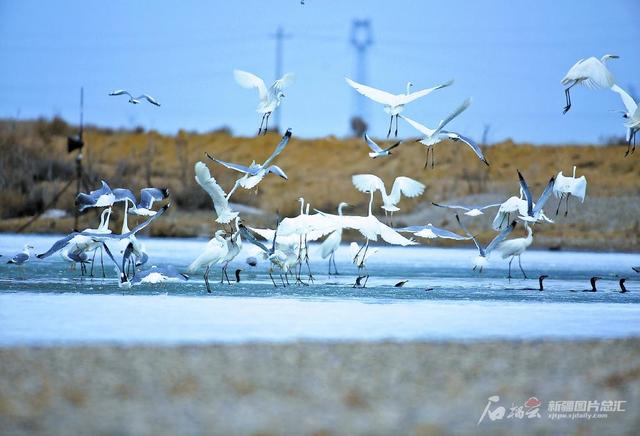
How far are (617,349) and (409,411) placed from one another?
8.44 feet

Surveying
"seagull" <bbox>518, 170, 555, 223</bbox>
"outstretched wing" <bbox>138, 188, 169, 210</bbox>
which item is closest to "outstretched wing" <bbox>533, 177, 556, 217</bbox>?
"seagull" <bbox>518, 170, 555, 223</bbox>

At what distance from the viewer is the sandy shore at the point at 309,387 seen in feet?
16.7

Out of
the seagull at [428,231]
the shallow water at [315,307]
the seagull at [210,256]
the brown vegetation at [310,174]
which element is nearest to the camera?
the shallow water at [315,307]

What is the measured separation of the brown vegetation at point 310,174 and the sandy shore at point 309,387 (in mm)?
16077

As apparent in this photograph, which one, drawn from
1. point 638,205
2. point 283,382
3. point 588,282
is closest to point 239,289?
point 588,282

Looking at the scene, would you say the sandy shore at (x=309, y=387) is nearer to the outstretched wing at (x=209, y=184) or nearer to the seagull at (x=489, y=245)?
the outstretched wing at (x=209, y=184)

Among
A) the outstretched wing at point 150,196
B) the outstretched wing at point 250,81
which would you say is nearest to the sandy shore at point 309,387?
the outstretched wing at point 150,196

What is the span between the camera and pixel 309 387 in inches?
233

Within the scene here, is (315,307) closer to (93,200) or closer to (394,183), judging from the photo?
(93,200)

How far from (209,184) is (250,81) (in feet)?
8.32

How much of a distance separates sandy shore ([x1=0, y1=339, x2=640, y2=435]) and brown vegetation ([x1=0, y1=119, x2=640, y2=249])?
16.1 m

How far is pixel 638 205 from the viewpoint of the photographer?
2695cm

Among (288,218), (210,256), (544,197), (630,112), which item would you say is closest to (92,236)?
(210,256)

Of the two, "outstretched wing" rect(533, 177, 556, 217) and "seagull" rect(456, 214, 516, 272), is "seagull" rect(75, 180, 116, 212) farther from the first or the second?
"outstretched wing" rect(533, 177, 556, 217)
